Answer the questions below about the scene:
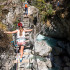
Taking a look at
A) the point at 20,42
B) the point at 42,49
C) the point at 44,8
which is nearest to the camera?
the point at 20,42

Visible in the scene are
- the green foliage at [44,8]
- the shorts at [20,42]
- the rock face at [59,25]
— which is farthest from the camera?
the green foliage at [44,8]

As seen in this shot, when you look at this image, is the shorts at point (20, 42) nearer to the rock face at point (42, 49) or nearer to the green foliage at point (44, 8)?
the rock face at point (42, 49)

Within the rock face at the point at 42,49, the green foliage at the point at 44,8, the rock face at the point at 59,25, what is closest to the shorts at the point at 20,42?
the rock face at the point at 42,49

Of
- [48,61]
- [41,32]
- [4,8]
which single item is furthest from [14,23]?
[48,61]

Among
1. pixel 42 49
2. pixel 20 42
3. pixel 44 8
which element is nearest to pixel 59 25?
pixel 42 49

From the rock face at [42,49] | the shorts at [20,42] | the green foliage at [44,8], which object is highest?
the green foliage at [44,8]

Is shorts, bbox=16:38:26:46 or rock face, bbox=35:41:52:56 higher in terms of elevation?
shorts, bbox=16:38:26:46

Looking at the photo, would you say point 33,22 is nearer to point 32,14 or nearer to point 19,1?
point 32,14

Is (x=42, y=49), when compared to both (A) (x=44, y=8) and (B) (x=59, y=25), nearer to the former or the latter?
(B) (x=59, y=25)

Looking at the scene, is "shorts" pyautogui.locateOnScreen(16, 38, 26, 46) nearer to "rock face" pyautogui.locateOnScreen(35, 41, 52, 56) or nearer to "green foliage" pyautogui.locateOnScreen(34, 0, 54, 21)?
"rock face" pyautogui.locateOnScreen(35, 41, 52, 56)

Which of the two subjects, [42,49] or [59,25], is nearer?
[42,49]

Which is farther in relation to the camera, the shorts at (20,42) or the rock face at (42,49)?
the rock face at (42,49)

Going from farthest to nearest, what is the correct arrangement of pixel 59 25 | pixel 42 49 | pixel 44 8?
pixel 44 8, pixel 59 25, pixel 42 49

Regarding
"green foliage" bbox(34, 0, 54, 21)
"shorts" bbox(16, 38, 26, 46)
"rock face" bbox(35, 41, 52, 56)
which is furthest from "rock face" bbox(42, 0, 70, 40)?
"shorts" bbox(16, 38, 26, 46)
